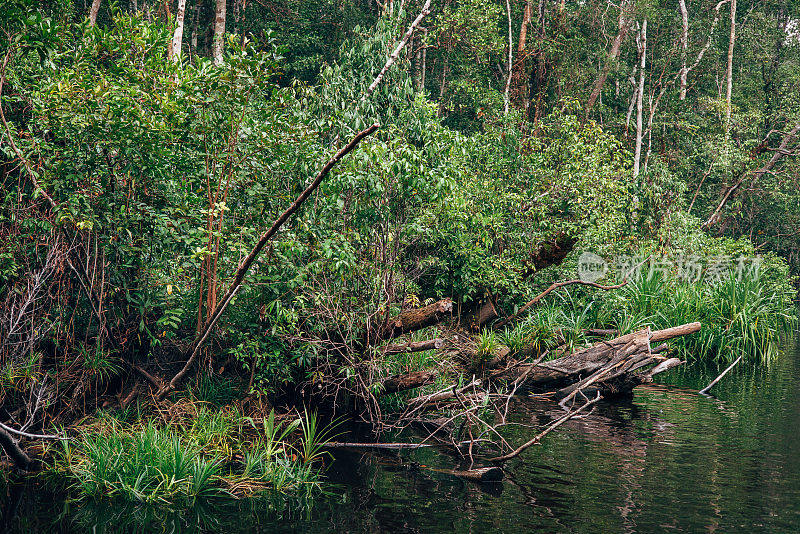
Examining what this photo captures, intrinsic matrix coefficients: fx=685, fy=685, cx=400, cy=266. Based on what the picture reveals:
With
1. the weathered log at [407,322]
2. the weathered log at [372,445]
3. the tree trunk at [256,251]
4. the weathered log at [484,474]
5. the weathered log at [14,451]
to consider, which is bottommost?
the weathered log at [372,445]

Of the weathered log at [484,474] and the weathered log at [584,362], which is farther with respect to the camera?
the weathered log at [584,362]

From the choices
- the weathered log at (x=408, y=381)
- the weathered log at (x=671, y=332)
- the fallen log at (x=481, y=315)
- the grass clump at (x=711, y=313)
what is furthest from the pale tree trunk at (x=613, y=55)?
the weathered log at (x=408, y=381)

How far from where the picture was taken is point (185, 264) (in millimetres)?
7277

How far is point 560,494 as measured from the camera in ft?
22.1

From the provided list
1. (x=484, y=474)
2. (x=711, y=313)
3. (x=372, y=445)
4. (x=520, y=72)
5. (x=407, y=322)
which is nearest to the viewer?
(x=484, y=474)

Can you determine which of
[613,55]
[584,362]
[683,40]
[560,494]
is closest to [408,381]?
[560,494]

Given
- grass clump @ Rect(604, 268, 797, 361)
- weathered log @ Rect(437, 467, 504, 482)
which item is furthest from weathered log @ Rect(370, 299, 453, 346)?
grass clump @ Rect(604, 268, 797, 361)

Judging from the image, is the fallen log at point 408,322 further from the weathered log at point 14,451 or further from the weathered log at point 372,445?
the weathered log at point 14,451

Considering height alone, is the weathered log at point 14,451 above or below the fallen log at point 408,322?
below

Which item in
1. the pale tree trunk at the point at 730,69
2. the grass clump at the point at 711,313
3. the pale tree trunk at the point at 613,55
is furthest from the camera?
the pale tree trunk at the point at 730,69

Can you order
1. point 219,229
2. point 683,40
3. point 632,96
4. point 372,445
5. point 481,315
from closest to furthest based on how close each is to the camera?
point 219,229
point 372,445
point 481,315
point 683,40
point 632,96

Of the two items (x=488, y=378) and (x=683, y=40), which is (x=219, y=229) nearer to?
(x=488, y=378)

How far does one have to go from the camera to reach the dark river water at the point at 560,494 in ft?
19.2

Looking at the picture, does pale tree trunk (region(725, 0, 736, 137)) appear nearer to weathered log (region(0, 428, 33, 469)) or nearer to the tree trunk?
the tree trunk
